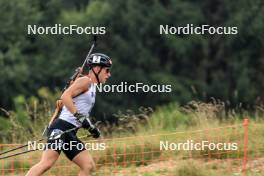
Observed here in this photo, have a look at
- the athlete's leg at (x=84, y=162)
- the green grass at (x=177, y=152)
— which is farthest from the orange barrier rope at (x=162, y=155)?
the athlete's leg at (x=84, y=162)

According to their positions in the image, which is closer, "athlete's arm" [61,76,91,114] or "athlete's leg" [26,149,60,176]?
"athlete's arm" [61,76,91,114]

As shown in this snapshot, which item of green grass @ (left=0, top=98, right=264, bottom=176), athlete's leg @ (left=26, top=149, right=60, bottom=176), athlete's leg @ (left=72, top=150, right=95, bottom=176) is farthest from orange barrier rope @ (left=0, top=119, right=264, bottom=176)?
athlete's leg @ (left=26, top=149, right=60, bottom=176)

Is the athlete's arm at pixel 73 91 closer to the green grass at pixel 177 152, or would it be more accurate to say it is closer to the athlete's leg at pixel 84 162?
the athlete's leg at pixel 84 162

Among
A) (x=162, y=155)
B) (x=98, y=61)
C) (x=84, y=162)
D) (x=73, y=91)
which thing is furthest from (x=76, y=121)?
(x=162, y=155)

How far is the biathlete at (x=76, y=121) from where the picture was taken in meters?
8.66

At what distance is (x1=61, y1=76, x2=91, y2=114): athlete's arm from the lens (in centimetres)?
857

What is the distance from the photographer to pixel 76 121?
8.77 metres

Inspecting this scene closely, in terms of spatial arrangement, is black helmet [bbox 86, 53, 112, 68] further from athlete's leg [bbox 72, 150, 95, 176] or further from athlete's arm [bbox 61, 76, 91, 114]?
athlete's leg [bbox 72, 150, 95, 176]

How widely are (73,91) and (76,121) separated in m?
0.34

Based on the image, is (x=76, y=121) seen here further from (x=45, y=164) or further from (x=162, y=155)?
(x=162, y=155)

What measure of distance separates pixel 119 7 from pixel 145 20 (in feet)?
6.40

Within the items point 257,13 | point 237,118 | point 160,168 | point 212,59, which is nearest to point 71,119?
point 160,168

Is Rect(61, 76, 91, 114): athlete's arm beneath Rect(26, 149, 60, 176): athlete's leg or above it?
above

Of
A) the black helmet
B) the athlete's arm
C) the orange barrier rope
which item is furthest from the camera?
the orange barrier rope
